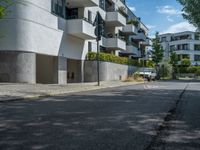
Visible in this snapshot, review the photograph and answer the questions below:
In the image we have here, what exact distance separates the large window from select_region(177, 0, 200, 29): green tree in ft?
34.7

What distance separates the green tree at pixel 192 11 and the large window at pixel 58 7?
10580mm

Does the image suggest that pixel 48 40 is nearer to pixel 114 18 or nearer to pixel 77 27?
pixel 77 27

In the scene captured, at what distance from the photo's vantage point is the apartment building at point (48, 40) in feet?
88.9

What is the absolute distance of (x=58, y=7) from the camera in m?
34.0

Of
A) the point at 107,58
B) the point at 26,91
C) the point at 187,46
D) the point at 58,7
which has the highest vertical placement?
the point at 187,46

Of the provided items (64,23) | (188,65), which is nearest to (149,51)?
(188,65)

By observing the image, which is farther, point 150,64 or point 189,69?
point 189,69

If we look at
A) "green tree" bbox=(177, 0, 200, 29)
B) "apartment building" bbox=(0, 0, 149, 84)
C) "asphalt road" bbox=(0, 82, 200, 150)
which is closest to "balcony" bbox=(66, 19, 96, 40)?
"apartment building" bbox=(0, 0, 149, 84)

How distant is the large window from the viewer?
1290 inches

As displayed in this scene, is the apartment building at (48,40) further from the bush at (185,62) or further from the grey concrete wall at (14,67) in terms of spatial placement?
the bush at (185,62)

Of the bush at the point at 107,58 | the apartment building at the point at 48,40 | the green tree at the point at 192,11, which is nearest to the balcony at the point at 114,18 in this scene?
the apartment building at the point at 48,40

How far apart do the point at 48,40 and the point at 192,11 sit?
11197 mm

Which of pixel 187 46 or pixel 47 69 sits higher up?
pixel 187 46

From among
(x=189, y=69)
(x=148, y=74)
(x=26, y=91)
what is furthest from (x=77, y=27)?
(x=189, y=69)
